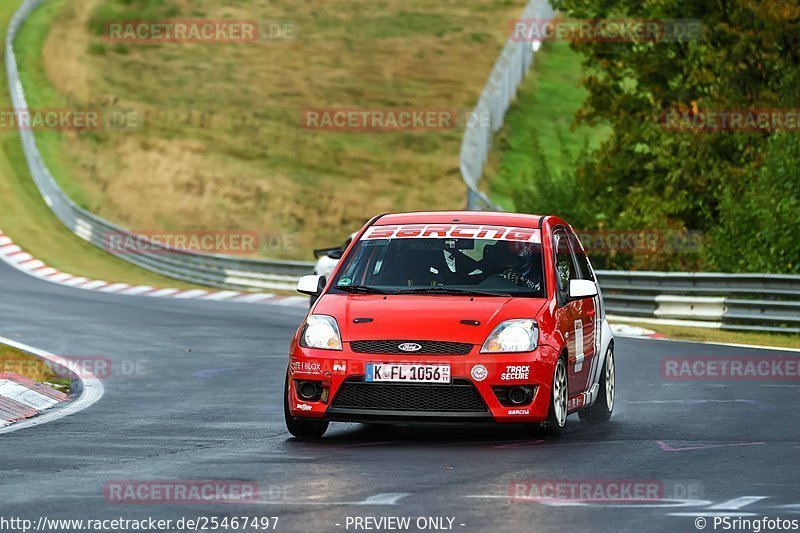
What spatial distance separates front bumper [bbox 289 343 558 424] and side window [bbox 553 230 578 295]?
1.32 m

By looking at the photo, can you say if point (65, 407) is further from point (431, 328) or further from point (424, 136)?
point (424, 136)

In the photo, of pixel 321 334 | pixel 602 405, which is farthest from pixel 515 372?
pixel 602 405

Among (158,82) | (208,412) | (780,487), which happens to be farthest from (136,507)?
(158,82)

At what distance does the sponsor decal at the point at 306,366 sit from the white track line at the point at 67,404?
234cm

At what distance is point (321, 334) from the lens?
11.2 metres

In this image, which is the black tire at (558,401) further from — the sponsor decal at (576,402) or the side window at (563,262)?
the side window at (563,262)

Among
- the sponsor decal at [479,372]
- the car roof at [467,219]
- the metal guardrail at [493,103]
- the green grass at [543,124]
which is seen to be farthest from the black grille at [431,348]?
the green grass at [543,124]

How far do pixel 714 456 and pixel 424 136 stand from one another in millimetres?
51604

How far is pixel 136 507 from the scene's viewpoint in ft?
27.2

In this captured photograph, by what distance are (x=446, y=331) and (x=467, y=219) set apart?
1.73m

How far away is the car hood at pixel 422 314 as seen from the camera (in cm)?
1095

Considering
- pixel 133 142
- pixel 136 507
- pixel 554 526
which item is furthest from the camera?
pixel 133 142

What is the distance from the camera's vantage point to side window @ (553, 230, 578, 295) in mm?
12237

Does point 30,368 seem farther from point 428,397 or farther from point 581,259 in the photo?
point 428,397
